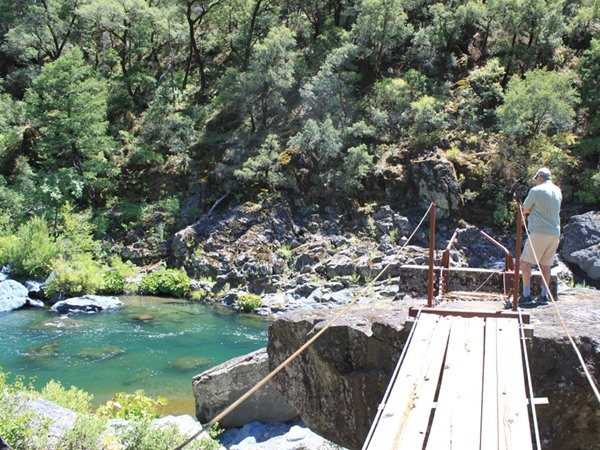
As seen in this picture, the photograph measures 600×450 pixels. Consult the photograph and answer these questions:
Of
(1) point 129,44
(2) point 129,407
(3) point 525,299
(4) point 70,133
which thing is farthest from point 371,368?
(1) point 129,44

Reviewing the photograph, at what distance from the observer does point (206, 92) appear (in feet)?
94.8

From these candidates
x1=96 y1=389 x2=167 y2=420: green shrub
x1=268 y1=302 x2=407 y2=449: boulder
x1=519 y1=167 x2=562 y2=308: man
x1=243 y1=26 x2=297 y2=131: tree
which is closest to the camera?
x1=268 y1=302 x2=407 y2=449: boulder

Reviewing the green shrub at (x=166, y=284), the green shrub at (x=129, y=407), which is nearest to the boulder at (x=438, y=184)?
the green shrub at (x=166, y=284)

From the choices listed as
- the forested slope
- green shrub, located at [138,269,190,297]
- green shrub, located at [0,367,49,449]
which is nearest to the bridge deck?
green shrub, located at [0,367,49,449]

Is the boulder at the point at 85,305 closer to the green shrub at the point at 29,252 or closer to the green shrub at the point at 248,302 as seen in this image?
the green shrub at the point at 29,252

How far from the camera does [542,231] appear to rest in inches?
283

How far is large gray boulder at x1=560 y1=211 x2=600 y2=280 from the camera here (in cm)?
1558

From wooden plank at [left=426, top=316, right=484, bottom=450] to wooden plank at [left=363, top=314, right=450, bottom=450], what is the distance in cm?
7

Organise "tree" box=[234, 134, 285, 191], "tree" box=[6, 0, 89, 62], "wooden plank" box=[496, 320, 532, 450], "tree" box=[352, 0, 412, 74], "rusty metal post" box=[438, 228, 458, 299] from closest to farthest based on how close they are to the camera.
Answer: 1. "wooden plank" box=[496, 320, 532, 450]
2. "rusty metal post" box=[438, 228, 458, 299]
3. "tree" box=[234, 134, 285, 191]
4. "tree" box=[352, 0, 412, 74]
5. "tree" box=[6, 0, 89, 62]

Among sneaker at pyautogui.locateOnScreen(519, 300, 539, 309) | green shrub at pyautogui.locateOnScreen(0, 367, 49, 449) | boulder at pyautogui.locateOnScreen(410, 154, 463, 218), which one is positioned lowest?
green shrub at pyautogui.locateOnScreen(0, 367, 49, 449)

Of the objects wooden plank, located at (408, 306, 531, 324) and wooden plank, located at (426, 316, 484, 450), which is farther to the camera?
wooden plank, located at (408, 306, 531, 324)

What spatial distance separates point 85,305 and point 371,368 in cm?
1319

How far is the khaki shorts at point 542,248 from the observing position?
7148mm

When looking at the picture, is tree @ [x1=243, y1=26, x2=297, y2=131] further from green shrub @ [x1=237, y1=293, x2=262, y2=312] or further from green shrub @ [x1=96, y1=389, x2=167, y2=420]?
green shrub @ [x1=96, y1=389, x2=167, y2=420]
